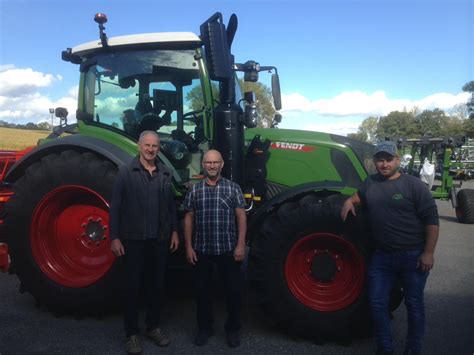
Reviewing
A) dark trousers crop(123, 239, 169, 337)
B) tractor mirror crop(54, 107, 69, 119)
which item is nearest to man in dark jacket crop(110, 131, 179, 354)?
dark trousers crop(123, 239, 169, 337)

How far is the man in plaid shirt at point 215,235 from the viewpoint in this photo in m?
3.36

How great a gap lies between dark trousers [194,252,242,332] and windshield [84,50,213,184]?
110 centimetres

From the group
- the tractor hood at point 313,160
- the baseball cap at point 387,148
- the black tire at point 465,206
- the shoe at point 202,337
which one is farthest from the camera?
the black tire at point 465,206

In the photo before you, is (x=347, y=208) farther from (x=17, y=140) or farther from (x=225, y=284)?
(x=17, y=140)

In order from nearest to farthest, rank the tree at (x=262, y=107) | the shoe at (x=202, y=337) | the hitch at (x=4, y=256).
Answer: the shoe at (x=202, y=337)
the hitch at (x=4, y=256)
the tree at (x=262, y=107)

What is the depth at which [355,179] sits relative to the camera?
13.6 feet

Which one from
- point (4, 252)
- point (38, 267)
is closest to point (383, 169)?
point (38, 267)

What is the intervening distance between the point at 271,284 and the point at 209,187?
3.05ft

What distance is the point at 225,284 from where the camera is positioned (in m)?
3.47

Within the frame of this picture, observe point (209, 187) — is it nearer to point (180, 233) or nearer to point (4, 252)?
point (180, 233)

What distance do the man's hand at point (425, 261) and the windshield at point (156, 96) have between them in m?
2.18

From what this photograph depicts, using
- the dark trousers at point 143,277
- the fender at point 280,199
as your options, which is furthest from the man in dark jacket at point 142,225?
the fender at point 280,199

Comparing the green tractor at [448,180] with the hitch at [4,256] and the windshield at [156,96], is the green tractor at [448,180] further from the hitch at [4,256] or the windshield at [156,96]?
the hitch at [4,256]

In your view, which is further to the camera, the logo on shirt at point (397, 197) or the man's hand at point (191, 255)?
the man's hand at point (191, 255)
